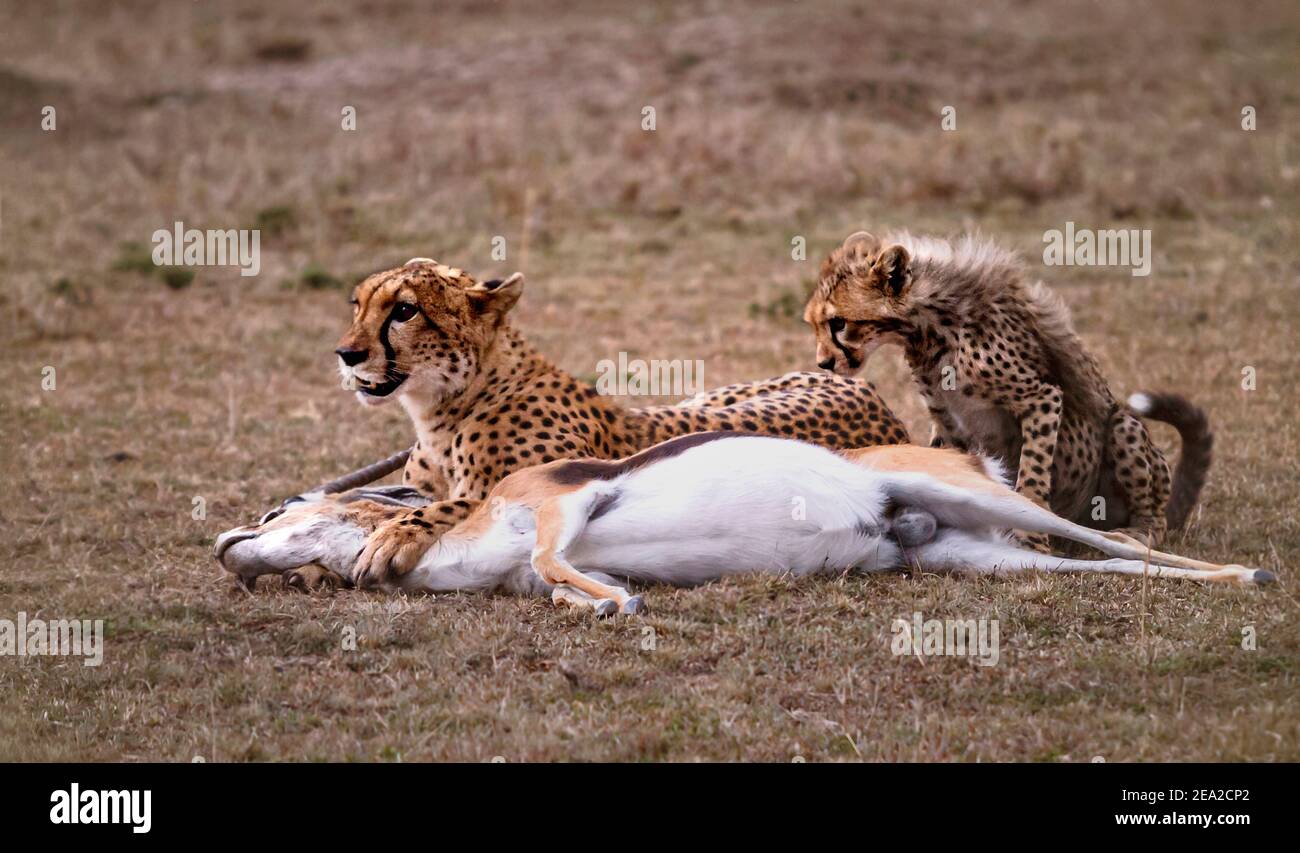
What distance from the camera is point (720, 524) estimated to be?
19.2 ft

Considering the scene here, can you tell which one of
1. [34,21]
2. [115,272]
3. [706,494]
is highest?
[34,21]

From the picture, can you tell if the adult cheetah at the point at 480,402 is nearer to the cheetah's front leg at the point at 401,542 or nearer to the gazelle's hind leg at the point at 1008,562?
the cheetah's front leg at the point at 401,542

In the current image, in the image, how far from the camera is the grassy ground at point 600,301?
4789mm

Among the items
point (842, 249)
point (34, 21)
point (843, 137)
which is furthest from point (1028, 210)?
point (34, 21)

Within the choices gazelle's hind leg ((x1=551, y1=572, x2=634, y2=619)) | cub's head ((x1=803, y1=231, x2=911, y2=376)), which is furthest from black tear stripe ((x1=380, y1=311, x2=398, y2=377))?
cub's head ((x1=803, y1=231, x2=911, y2=376))

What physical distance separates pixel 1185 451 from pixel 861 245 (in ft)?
5.55

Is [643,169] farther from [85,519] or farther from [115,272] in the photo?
[85,519]

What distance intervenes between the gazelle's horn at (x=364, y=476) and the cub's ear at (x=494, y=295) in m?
0.85

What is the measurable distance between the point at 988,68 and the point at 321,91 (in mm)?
8433

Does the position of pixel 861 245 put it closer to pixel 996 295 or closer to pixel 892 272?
pixel 892 272

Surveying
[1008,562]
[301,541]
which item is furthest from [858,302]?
[301,541]

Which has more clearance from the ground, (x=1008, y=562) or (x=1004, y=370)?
(x=1004, y=370)

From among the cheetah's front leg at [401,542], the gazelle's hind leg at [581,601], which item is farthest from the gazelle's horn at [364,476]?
the gazelle's hind leg at [581,601]

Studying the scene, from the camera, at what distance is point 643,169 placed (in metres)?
15.3
